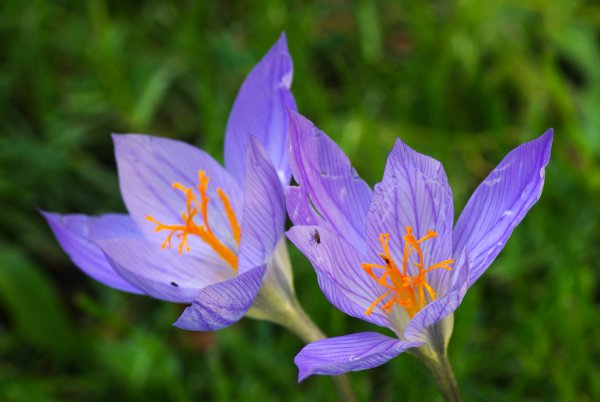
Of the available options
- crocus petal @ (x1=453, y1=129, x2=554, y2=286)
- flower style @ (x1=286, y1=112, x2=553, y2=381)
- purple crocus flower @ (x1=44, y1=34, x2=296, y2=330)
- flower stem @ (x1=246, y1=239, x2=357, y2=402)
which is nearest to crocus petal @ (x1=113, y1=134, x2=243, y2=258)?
purple crocus flower @ (x1=44, y1=34, x2=296, y2=330)

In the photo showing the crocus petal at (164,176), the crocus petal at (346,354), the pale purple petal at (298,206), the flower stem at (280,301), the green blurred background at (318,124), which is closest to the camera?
the crocus petal at (346,354)

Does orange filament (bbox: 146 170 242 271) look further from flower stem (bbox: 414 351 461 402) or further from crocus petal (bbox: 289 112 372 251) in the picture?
flower stem (bbox: 414 351 461 402)

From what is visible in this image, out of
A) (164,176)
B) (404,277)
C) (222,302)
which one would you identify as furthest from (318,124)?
(222,302)

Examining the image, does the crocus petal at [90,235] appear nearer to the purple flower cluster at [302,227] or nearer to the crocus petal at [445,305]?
the purple flower cluster at [302,227]

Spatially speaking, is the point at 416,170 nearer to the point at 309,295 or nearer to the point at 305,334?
the point at 305,334

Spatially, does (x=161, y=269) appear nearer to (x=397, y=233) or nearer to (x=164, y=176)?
(x=164, y=176)

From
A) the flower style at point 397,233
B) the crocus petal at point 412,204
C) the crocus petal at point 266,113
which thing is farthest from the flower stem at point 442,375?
the crocus petal at point 266,113
